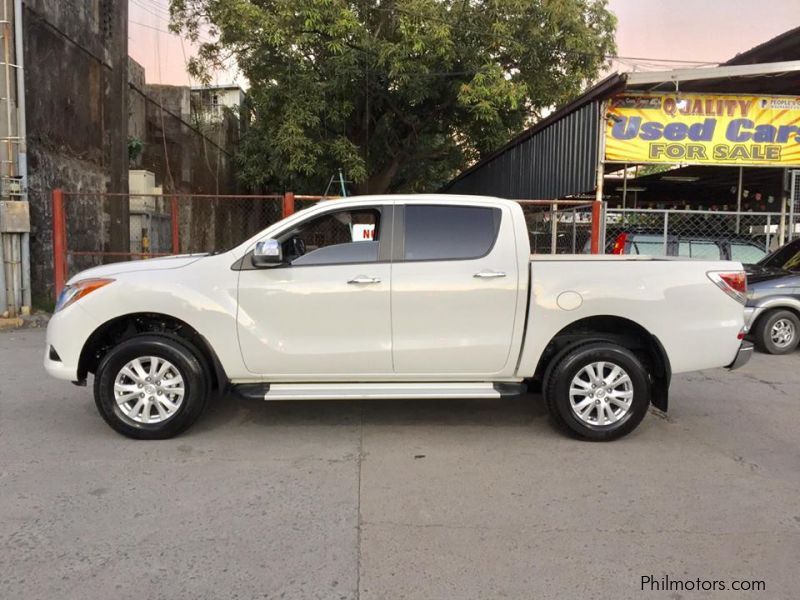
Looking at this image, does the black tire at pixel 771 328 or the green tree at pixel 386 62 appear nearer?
the black tire at pixel 771 328

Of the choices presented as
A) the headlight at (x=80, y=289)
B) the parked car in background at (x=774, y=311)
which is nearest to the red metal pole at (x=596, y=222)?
the parked car in background at (x=774, y=311)

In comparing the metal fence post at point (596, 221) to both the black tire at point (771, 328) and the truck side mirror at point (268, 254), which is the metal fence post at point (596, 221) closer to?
the black tire at point (771, 328)

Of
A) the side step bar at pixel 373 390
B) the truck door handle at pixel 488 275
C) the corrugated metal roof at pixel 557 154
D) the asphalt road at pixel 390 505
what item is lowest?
the asphalt road at pixel 390 505

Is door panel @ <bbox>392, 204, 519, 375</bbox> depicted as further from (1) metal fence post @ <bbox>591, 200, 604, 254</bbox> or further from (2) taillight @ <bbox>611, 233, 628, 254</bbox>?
(2) taillight @ <bbox>611, 233, 628, 254</bbox>

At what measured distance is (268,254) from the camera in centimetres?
470

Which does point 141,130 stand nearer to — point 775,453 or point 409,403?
point 409,403

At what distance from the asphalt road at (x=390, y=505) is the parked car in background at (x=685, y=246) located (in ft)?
20.0

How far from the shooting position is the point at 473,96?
50.6 ft

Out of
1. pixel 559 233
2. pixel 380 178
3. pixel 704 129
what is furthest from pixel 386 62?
pixel 704 129

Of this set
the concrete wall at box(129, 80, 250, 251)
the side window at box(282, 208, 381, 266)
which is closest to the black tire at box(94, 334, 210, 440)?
the side window at box(282, 208, 381, 266)

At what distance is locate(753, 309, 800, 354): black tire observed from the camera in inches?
340

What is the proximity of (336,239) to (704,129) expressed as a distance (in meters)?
8.94

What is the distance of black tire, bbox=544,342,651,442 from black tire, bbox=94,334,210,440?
2.68m

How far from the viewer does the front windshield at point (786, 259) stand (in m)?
9.30
